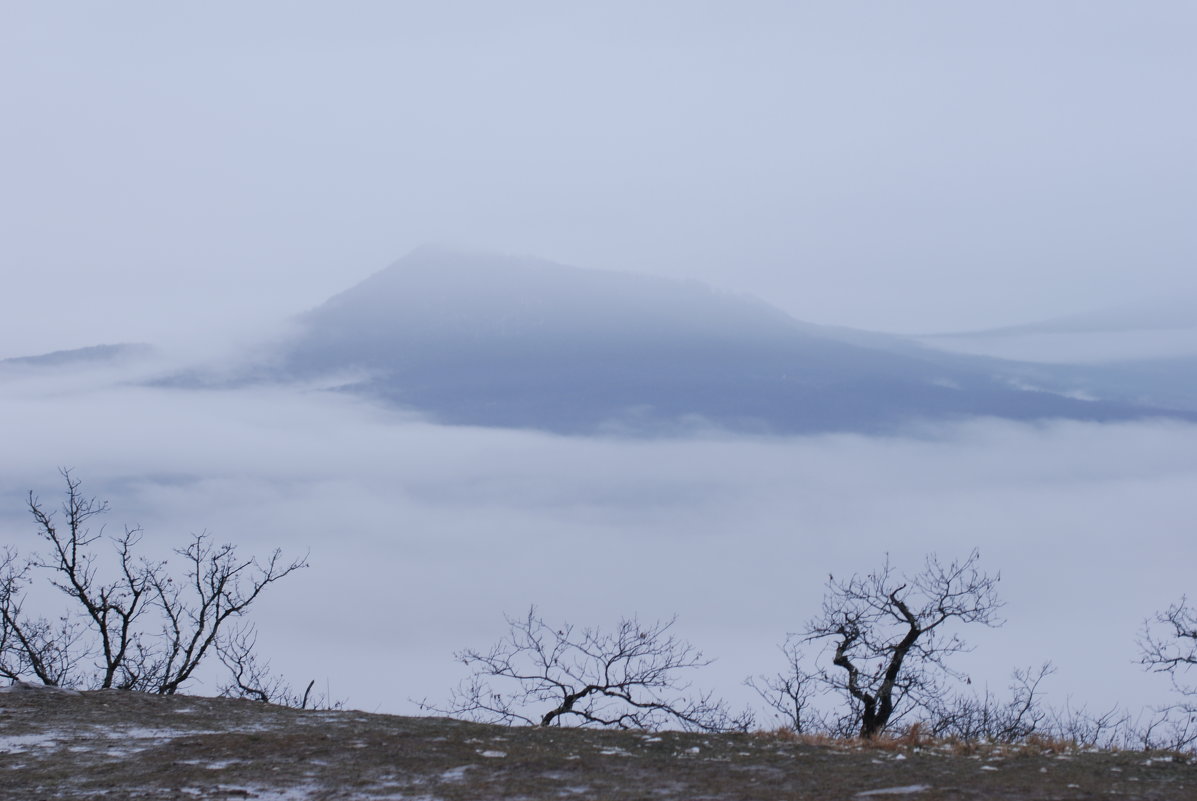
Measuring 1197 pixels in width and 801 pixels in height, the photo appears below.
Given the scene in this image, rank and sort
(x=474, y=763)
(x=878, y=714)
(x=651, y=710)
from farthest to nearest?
(x=651, y=710)
(x=878, y=714)
(x=474, y=763)

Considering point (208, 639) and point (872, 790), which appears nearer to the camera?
point (872, 790)

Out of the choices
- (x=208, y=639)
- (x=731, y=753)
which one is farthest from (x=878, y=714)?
(x=208, y=639)

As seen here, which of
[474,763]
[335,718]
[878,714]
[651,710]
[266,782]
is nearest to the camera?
[266,782]

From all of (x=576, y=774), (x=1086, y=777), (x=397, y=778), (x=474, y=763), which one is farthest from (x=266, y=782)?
(x=1086, y=777)

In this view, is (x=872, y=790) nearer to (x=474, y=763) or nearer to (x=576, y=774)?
(x=576, y=774)

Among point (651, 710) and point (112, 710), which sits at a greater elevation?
point (112, 710)

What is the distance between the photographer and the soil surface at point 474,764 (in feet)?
23.2

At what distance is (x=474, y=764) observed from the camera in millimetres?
8023

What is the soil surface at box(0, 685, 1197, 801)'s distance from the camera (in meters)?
7.07

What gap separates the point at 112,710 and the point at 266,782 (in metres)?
3.89

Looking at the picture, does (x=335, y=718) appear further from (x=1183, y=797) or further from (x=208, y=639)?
(x=208, y=639)

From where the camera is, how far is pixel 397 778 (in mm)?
7535

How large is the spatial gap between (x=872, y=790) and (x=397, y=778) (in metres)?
3.66

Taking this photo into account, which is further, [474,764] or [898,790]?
[474,764]
